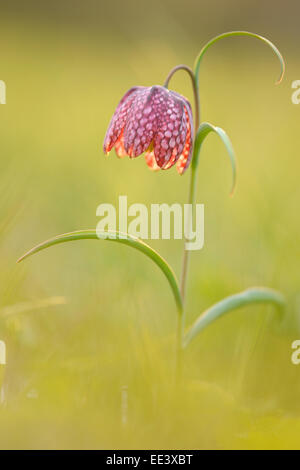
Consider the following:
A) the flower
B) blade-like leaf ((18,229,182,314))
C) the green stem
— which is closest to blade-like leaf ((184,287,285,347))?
the green stem

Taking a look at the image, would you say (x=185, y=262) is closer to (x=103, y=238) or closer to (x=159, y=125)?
(x=103, y=238)

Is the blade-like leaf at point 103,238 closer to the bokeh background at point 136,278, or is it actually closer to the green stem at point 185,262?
the green stem at point 185,262

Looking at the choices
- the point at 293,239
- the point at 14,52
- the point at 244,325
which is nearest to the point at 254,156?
the point at 293,239

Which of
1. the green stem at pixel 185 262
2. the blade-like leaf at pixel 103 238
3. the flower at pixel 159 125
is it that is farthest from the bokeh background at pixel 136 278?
the flower at pixel 159 125

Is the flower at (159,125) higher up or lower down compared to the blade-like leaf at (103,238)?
higher up

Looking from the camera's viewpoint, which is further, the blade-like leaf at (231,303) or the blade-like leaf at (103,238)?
the blade-like leaf at (231,303)

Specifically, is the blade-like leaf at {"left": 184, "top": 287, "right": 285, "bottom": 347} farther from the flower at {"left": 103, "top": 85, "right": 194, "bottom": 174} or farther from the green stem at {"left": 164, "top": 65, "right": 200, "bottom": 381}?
the flower at {"left": 103, "top": 85, "right": 194, "bottom": 174}
